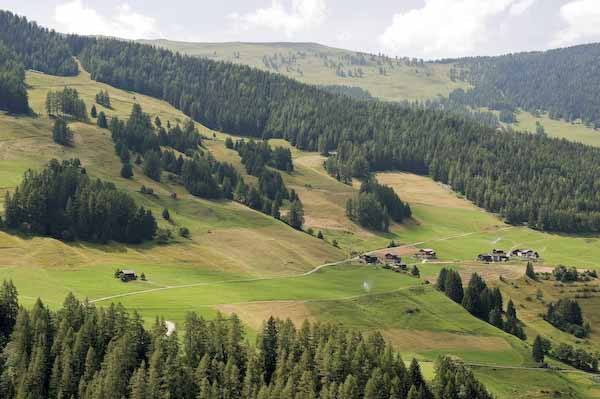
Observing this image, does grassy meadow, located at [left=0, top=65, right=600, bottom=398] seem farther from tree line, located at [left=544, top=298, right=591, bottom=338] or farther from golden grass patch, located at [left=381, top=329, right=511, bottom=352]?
tree line, located at [left=544, top=298, right=591, bottom=338]

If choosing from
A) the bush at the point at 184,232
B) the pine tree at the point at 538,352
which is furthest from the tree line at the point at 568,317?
the bush at the point at 184,232

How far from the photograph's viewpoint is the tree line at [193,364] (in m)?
97.7

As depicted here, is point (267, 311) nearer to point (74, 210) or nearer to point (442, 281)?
point (442, 281)

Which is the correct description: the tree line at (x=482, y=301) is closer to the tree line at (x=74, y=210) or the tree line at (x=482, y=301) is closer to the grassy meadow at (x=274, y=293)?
the grassy meadow at (x=274, y=293)

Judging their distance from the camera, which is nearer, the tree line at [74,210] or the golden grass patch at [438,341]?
the golden grass patch at [438,341]

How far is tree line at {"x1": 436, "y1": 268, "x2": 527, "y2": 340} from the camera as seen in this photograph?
162712 mm

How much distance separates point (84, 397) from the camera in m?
97.1

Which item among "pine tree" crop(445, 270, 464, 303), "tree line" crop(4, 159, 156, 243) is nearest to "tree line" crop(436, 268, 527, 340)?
"pine tree" crop(445, 270, 464, 303)

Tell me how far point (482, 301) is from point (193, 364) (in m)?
89.2

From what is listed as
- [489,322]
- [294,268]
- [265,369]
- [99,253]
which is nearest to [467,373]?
[265,369]

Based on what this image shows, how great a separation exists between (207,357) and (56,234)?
8750cm

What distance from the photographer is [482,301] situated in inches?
6722

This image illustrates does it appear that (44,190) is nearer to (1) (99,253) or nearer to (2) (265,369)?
(1) (99,253)

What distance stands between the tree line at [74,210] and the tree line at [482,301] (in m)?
76.8
